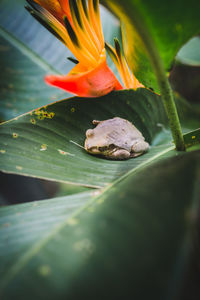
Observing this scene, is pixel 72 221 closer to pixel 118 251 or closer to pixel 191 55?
pixel 118 251

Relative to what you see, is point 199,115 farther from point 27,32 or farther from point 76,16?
point 27,32

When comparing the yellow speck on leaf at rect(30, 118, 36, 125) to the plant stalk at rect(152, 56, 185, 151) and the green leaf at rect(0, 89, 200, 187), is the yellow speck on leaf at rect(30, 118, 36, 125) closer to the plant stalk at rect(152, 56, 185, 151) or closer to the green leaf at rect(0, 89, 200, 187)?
the green leaf at rect(0, 89, 200, 187)

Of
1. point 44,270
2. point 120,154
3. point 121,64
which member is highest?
point 121,64

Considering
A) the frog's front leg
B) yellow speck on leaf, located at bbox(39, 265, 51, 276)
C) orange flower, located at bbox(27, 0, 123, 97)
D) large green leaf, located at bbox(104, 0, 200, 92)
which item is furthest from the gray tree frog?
yellow speck on leaf, located at bbox(39, 265, 51, 276)

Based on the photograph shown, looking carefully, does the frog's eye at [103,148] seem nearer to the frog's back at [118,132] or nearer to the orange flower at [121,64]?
the frog's back at [118,132]

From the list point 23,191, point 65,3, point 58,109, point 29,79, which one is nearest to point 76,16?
point 65,3

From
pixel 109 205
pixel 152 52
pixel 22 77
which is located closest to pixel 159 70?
pixel 152 52
